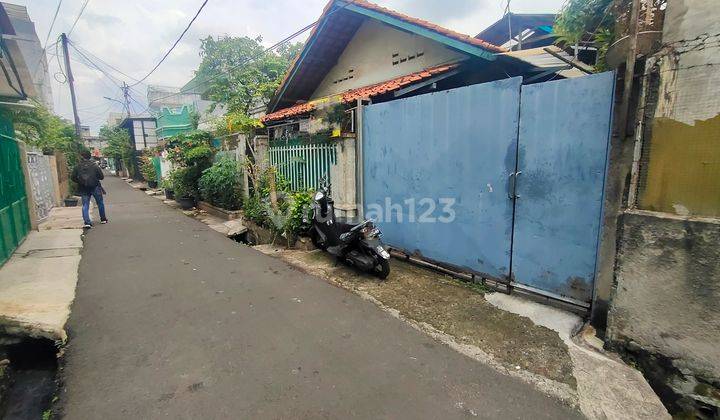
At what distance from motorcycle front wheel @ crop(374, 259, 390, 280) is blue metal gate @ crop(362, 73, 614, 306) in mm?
664

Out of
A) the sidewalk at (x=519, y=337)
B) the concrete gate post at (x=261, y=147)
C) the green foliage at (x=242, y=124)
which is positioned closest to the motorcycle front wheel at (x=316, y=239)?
the sidewalk at (x=519, y=337)

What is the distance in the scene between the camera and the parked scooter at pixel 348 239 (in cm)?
458

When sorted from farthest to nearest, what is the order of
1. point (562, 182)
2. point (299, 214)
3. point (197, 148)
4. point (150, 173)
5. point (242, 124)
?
point (150, 173) → point (197, 148) → point (242, 124) → point (299, 214) → point (562, 182)

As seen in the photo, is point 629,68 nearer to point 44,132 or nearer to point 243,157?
point 243,157

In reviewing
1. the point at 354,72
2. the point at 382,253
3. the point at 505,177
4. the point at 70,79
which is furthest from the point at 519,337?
the point at 70,79

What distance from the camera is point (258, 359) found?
2.88 m

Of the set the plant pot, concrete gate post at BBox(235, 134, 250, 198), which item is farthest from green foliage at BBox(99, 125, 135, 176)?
concrete gate post at BBox(235, 134, 250, 198)

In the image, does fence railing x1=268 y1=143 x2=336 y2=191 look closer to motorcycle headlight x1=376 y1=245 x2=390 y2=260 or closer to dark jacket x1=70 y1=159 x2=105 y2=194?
motorcycle headlight x1=376 y1=245 x2=390 y2=260

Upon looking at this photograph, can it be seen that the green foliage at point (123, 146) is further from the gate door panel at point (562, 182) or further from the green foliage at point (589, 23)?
the green foliage at point (589, 23)

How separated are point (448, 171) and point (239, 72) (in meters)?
14.6

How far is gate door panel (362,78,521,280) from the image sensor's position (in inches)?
153

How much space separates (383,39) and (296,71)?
2.65 metres

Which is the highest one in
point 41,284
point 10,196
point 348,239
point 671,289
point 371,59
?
point 371,59

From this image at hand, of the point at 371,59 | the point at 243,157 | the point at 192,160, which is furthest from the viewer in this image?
the point at 192,160
